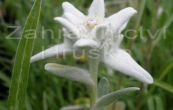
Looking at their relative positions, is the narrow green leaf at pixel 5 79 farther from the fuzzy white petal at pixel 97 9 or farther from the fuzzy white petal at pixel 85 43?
the fuzzy white petal at pixel 85 43

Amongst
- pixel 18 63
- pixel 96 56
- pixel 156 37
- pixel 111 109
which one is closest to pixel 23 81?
pixel 18 63

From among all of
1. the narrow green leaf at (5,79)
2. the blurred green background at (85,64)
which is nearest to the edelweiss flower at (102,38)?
the blurred green background at (85,64)

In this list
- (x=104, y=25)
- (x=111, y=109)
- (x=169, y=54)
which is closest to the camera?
(x=104, y=25)

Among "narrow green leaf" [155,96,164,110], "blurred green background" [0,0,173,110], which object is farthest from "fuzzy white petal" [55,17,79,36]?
"narrow green leaf" [155,96,164,110]

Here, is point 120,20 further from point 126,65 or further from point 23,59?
point 23,59

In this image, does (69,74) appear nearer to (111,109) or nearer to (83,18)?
(83,18)
